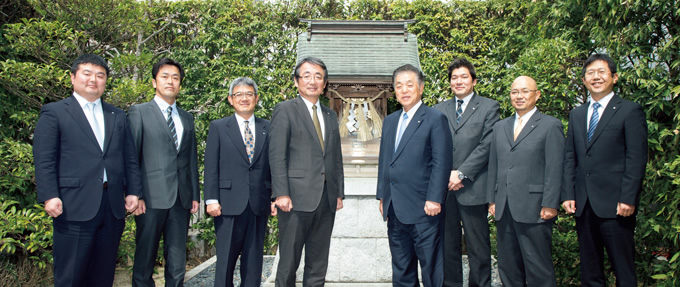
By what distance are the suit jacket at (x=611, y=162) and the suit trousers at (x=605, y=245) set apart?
0.09m

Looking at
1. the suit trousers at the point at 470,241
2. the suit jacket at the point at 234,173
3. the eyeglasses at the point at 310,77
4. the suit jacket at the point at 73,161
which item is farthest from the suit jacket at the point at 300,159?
the suit jacket at the point at 73,161

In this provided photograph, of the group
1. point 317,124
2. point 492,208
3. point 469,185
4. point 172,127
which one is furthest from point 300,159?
point 492,208

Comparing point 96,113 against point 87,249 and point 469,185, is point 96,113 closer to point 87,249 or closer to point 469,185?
point 87,249

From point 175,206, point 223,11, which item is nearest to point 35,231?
point 175,206

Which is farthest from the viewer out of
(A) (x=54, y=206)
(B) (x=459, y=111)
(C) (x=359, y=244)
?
(C) (x=359, y=244)

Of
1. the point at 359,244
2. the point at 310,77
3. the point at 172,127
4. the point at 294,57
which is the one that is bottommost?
the point at 359,244

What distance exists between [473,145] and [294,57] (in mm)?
4945

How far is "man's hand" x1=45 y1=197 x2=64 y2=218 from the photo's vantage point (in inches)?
114

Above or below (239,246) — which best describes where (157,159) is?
above

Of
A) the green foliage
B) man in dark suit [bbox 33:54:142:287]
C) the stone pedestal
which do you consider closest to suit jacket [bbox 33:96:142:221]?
man in dark suit [bbox 33:54:142:287]

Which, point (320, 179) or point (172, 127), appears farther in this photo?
point (172, 127)

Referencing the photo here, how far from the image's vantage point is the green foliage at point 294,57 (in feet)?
11.7

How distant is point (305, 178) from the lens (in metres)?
3.27

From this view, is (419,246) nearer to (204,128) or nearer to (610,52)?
(610,52)
